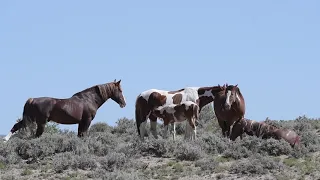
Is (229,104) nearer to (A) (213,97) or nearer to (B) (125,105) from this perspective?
(A) (213,97)

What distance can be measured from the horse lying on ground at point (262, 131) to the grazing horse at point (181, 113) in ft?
4.52

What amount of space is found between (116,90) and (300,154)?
6169 mm

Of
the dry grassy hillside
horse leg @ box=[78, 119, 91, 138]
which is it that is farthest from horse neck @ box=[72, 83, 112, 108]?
the dry grassy hillside

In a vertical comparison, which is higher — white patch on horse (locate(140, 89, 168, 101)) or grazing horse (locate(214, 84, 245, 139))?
white patch on horse (locate(140, 89, 168, 101))

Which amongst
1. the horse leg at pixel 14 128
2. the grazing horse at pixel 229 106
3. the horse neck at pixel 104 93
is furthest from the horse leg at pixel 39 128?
the grazing horse at pixel 229 106

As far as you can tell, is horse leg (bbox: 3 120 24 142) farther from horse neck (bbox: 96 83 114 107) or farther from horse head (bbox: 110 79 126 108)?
horse head (bbox: 110 79 126 108)

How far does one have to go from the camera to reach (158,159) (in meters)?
17.1

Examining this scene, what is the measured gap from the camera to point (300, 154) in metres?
17.1

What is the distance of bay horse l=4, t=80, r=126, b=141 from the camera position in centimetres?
1903

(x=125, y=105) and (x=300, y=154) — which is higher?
(x=125, y=105)

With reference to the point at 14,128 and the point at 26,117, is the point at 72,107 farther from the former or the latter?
the point at 14,128

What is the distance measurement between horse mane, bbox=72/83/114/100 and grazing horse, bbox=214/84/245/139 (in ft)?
10.6

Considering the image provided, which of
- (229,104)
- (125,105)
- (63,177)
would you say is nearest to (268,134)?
(229,104)

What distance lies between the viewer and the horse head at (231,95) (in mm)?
19125
